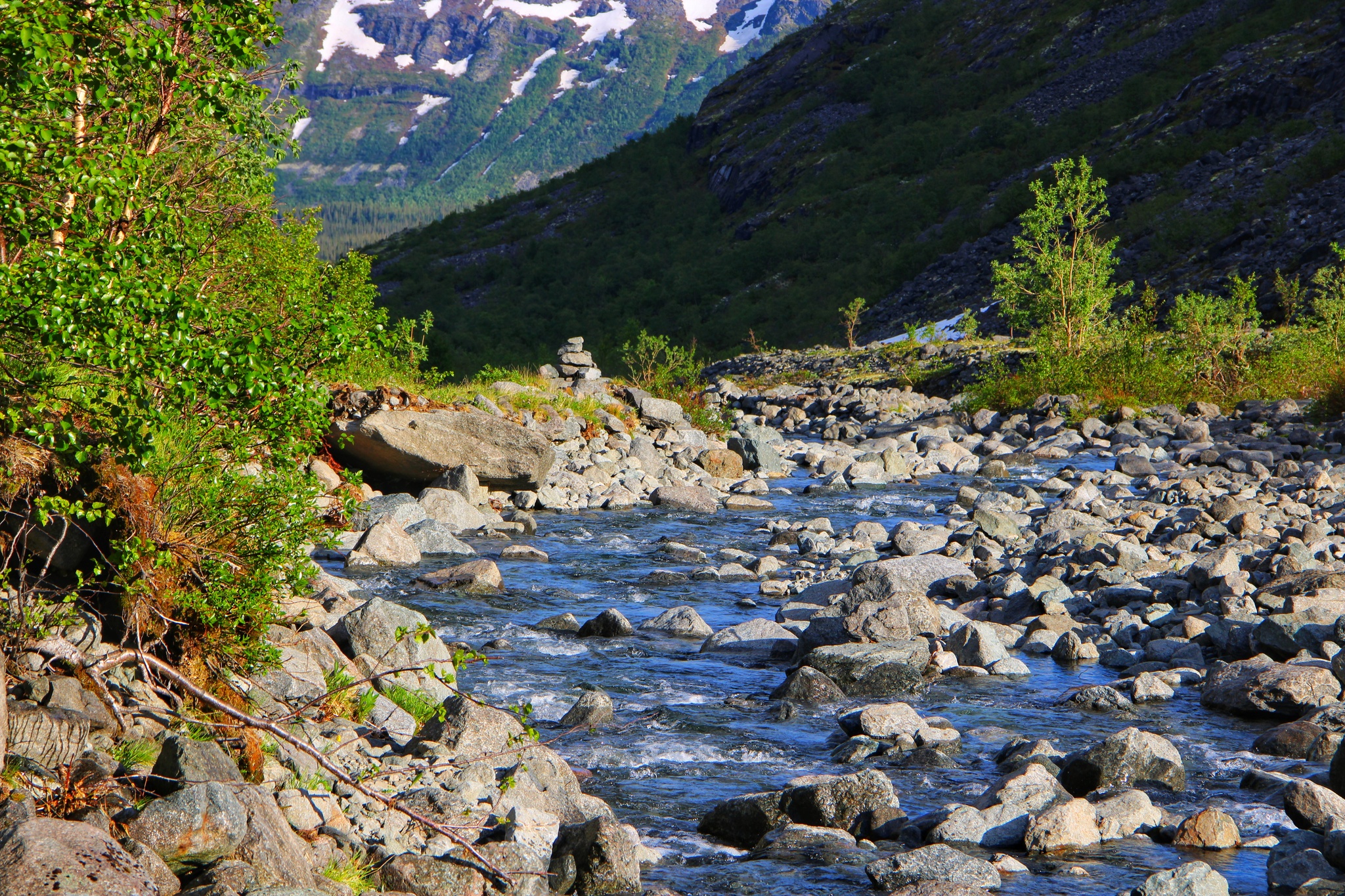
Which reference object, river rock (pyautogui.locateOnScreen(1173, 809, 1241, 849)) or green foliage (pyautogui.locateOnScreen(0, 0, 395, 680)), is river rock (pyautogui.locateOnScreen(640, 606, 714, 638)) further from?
river rock (pyautogui.locateOnScreen(1173, 809, 1241, 849))

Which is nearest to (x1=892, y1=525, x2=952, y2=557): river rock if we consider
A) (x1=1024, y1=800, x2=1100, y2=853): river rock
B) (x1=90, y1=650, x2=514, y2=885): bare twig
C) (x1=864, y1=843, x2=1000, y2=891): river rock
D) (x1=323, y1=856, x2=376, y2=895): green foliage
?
(x1=1024, y1=800, x2=1100, y2=853): river rock

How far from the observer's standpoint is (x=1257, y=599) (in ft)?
34.4

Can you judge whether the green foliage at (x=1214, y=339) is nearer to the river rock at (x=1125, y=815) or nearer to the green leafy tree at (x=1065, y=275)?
the green leafy tree at (x=1065, y=275)

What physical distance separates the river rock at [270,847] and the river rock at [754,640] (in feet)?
18.5

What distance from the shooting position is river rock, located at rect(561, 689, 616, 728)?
7.94 metres

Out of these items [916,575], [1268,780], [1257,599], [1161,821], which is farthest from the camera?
[916,575]

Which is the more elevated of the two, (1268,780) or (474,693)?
(474,693)

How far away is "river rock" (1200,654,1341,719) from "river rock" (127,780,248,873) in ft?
24.0

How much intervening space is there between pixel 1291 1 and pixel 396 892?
3046 inches

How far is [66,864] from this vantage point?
4.02 metres

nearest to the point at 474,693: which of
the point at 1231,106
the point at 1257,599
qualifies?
the point at 1257,599

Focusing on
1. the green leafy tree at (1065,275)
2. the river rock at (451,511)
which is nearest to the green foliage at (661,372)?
the green leafy tree at (1065,275)

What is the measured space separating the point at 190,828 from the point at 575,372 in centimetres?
2383

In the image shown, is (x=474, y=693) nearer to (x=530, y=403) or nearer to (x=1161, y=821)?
(x=1161, y=821)
